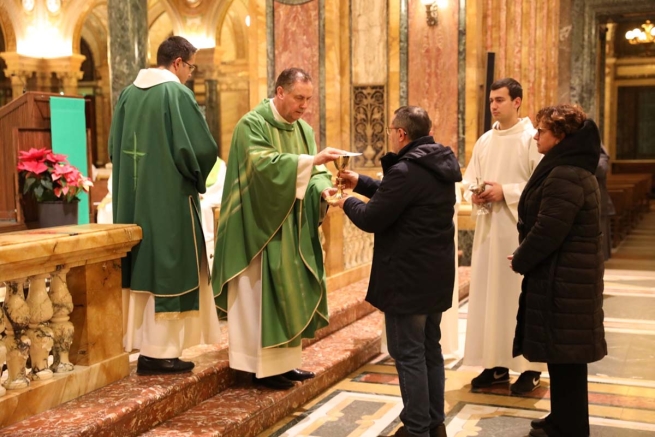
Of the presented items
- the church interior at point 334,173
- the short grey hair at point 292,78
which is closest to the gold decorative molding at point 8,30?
the church interior at point 334,173

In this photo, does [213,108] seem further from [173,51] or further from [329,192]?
[329,192]

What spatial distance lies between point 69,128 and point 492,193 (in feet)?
14.3

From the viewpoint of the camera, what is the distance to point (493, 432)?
13.1 feet

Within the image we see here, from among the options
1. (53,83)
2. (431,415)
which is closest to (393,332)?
(431,415)

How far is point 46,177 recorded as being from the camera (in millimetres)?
6172

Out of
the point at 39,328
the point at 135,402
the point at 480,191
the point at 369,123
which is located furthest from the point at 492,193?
the point at 369,123

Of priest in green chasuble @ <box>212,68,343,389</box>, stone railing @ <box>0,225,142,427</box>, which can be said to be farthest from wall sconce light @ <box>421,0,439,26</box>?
stone railing @ <box>0,225,142,427</box>

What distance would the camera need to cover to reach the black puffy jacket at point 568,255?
340 cm

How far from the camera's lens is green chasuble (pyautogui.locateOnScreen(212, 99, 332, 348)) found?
3.99 metres

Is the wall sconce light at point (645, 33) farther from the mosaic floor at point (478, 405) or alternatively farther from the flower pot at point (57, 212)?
the flower pot at point (57, 212)

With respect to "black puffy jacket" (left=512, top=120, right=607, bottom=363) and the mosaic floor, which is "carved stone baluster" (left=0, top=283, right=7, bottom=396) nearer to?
the mosaic floor

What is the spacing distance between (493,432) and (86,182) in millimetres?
3865

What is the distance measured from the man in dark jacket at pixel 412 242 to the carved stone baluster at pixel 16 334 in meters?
1.44

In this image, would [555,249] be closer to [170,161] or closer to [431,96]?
[170,161]
